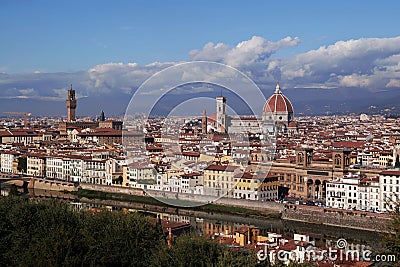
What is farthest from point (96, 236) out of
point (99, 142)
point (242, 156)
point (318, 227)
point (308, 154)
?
point (99, 142)

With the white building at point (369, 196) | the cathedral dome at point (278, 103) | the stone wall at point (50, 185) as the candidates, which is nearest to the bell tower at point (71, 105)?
the cathedral dome at point (278, 103)

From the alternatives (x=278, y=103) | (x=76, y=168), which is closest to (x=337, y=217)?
(x=76, y=168)

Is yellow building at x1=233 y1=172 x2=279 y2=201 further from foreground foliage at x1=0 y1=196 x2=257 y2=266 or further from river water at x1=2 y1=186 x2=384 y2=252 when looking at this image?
foreground foliage at x1=0 y1=196 x2=257 y2=266

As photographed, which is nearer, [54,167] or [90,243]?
[90,243]

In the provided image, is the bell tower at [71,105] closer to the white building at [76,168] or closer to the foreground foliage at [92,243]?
the white building at [76,168]

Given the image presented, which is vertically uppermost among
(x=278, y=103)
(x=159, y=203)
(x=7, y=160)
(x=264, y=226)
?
(x=278, y=103)

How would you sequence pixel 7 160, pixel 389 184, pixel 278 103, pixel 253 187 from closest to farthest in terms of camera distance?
pixel 389 184 → pixel 253 187 → pixel 7 160 → pixel 278 103

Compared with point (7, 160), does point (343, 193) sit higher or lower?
lower

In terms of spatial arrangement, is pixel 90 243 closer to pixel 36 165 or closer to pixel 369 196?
pixel 369 196
